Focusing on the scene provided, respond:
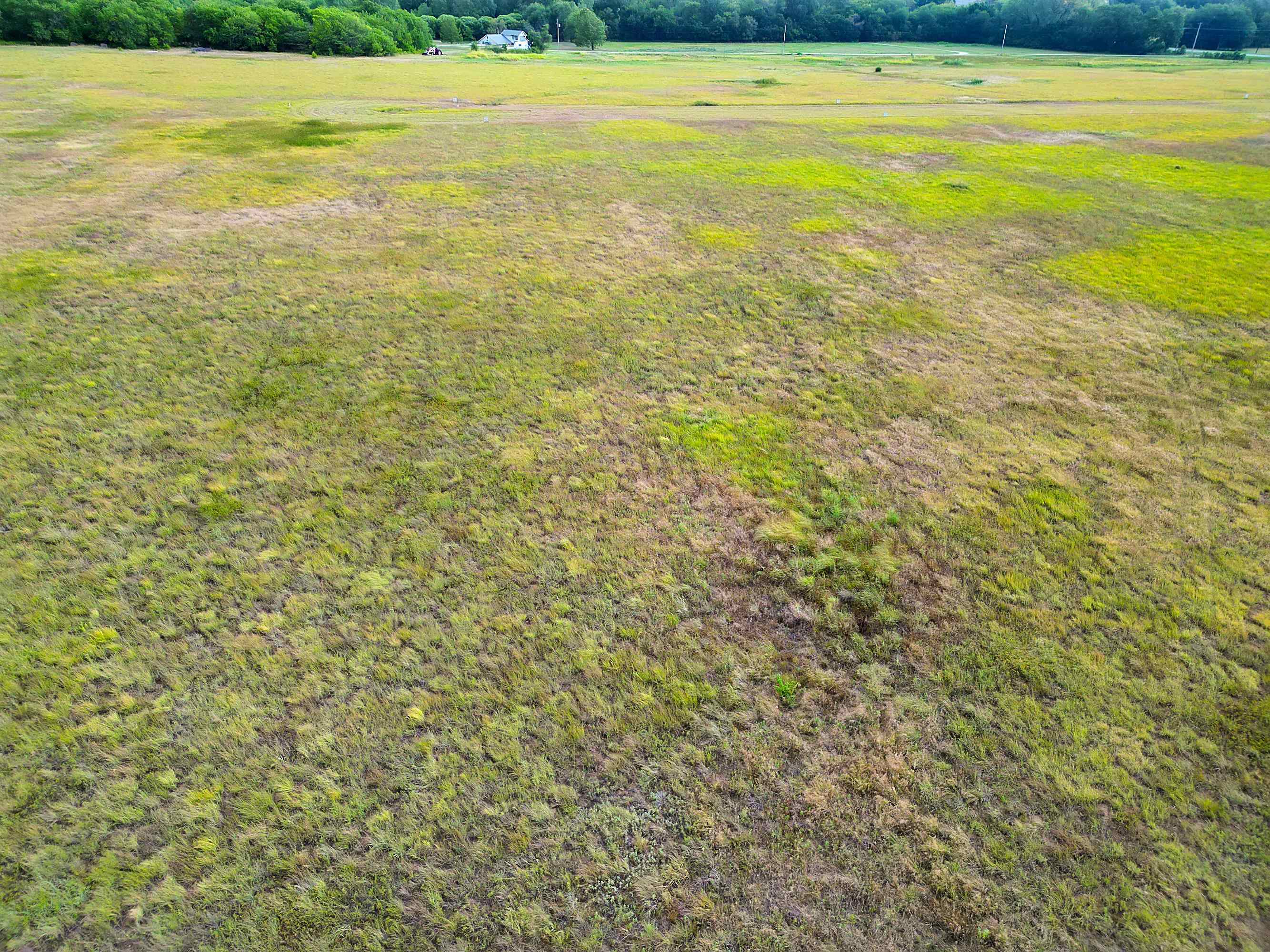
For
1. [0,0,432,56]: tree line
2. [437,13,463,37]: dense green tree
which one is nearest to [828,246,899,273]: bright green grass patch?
[0,0,432,56]: tree line

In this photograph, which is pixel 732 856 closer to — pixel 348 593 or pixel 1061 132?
pixel 348 593

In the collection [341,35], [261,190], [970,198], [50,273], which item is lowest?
[50,273]

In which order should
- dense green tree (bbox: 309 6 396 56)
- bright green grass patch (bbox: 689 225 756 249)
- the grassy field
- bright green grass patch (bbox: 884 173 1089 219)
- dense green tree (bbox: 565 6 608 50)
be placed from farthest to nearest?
dense green tree (bbox: 565 6 608 50)
dense green tree (bbox: 309 6 396 56)
bright green grass patch (bbox: 884 173 1089 219)
bright green grass patch (bbox: 689 225 756 249)
the grassy field

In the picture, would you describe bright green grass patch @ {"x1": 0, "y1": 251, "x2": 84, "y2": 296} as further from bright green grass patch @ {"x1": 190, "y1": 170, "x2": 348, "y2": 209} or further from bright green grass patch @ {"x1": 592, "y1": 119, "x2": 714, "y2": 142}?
bright green grass patch @ {"x1": 592, "y1": 119, "x2": 714, "y2": 142}

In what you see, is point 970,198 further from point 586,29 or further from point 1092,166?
point 586,29

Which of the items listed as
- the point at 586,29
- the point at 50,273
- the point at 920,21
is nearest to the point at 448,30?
the point at 586,29

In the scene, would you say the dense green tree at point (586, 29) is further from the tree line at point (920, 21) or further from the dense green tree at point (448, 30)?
the dense green tree at point (448, 30)
